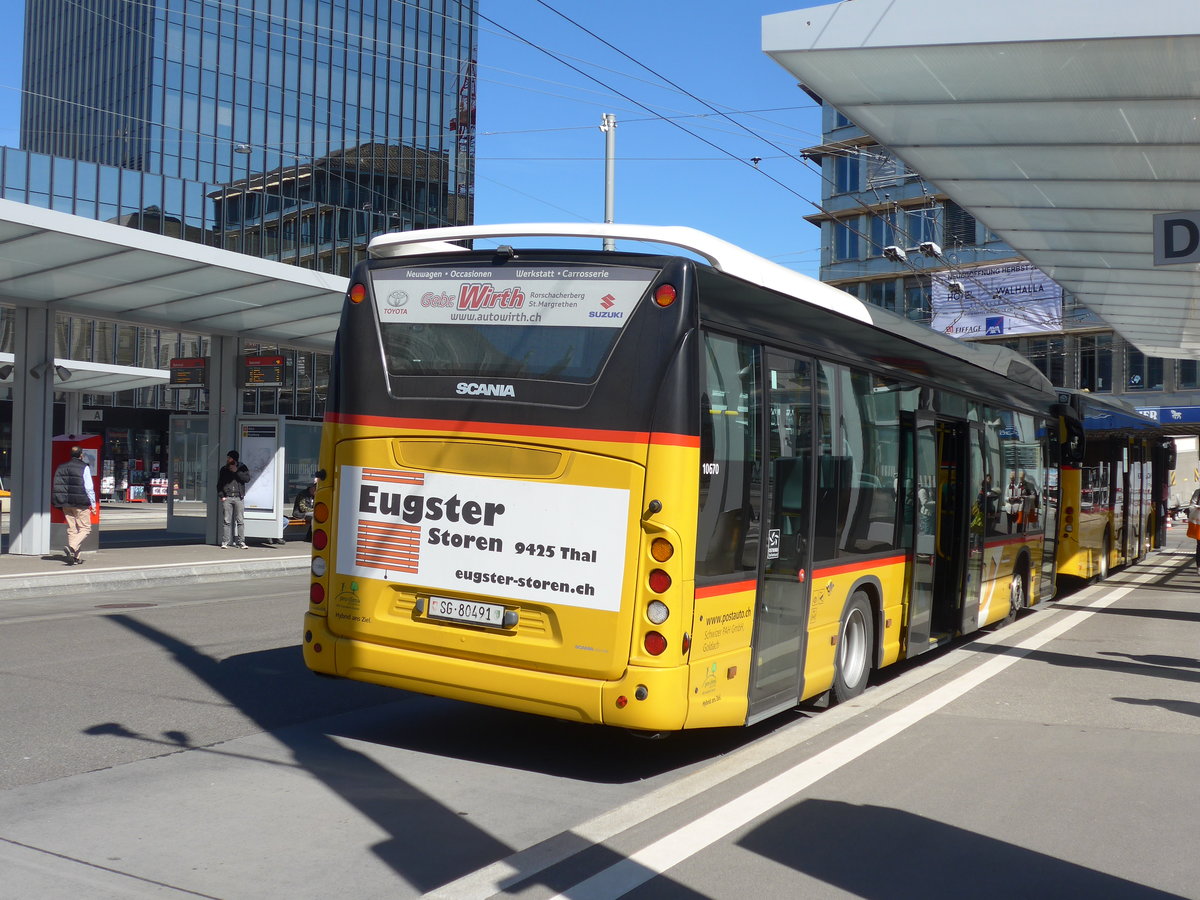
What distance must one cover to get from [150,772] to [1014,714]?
5.95 metres

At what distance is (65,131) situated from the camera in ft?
236

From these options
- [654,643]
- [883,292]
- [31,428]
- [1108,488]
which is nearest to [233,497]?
[31,428]

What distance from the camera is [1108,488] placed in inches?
792

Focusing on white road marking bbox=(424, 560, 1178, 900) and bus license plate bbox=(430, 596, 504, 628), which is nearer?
white road marking bbox=(424, 560, 1178, 900)

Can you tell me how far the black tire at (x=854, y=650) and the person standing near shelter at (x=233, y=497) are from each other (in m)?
14.6

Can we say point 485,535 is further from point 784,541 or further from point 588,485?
point 784,541

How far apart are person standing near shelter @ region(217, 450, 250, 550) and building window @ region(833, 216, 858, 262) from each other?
47.6 metres

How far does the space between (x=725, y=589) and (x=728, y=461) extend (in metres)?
0.71

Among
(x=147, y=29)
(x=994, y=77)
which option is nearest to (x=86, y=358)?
(x=147, y=29)

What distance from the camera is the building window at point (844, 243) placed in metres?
63.3

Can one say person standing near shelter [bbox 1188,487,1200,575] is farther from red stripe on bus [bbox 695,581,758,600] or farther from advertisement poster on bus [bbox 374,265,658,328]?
advertisement poster on bus [bbox 374,265,658,328]

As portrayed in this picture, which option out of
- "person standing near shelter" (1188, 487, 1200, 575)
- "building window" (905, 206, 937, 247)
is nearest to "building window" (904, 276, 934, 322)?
"building window" (905, 206, 937, 247)

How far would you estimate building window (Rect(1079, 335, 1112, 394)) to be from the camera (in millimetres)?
56219

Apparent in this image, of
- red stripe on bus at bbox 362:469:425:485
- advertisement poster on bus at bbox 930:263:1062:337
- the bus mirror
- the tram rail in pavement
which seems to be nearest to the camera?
red stripe on bus at bbox 362:469:425:485
